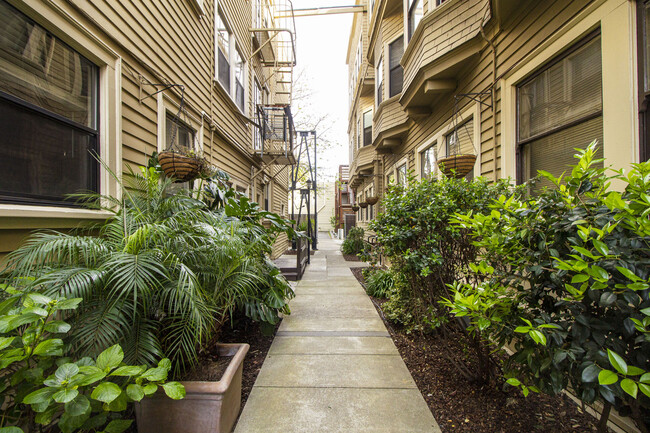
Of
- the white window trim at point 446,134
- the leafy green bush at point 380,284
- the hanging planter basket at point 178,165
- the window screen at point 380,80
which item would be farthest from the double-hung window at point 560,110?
the window screen at point 380,80

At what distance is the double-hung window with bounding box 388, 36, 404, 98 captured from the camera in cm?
686

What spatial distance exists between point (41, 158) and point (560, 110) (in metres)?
4.37

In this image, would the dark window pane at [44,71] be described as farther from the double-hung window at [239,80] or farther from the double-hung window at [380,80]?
the double-hung window at [380,80]

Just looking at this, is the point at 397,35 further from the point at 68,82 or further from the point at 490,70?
the point at 68,82

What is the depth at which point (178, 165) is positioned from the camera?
2906 mm

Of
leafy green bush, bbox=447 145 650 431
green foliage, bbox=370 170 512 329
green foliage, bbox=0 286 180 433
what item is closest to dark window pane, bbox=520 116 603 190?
green foliage, bbox=370 170 512 329

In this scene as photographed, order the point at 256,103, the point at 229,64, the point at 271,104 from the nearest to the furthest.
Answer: the point at 229,64 → the point at 256,103 → the point at 271,104

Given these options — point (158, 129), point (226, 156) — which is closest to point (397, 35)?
point (226, 156)

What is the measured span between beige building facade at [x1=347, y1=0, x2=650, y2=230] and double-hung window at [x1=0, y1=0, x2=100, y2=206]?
122 inches

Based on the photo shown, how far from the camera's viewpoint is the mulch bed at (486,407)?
1.81m

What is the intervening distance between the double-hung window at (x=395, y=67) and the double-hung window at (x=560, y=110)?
4.28 meters

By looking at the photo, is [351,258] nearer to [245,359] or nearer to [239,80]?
[239,80]

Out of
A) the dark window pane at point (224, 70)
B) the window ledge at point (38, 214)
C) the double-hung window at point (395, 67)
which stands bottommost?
the window ledge at point (38, 214)

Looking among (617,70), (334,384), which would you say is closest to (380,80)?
(617,70)
